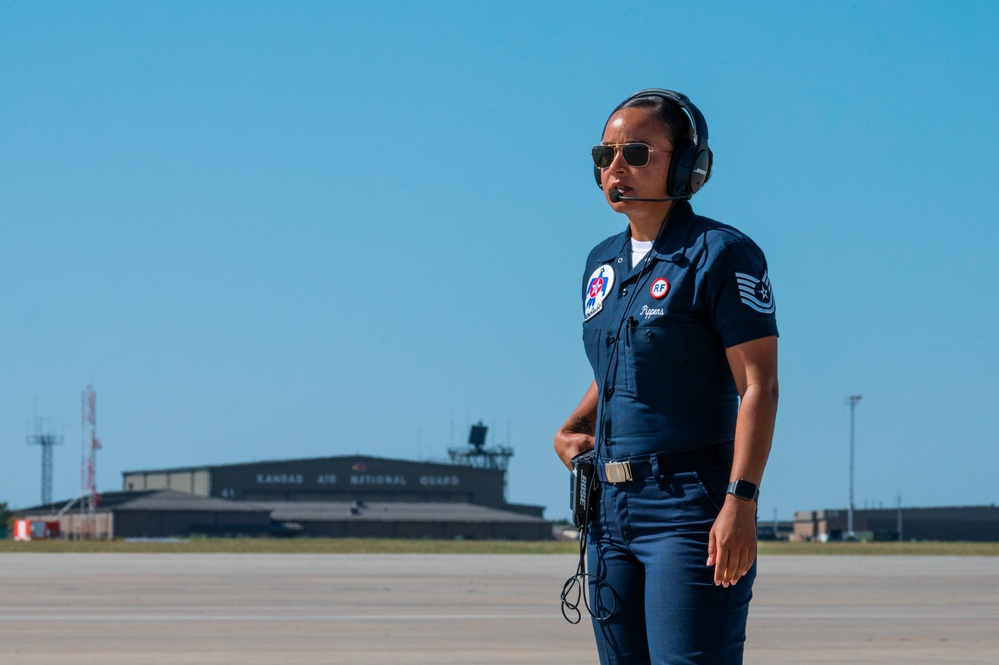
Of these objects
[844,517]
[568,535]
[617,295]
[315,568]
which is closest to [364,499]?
[568,535]

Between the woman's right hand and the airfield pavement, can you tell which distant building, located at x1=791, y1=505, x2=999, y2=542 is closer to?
the airfield pavement

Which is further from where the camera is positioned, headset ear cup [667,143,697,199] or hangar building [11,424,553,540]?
hangar building [11,424,553,540]

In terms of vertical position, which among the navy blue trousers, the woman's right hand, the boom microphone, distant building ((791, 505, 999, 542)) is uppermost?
the boom microphone

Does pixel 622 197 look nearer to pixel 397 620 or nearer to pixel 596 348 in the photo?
pixel 596 348

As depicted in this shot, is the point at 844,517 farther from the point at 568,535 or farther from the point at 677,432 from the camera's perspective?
the point at 677,432

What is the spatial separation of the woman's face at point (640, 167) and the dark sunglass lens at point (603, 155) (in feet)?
0.06

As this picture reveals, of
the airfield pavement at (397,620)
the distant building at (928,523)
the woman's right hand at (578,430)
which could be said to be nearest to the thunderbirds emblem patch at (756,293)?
the woman's right hand at (578,430)

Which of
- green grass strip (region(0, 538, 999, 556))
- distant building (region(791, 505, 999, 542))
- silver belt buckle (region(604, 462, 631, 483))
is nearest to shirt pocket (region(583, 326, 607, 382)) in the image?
silver belt buckle (region(604, 462, 631, 483))

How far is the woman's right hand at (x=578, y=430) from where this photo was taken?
4168mm

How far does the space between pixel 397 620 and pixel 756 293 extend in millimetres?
9226

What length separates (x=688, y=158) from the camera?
13.0ft

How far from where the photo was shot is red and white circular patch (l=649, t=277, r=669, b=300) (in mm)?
3760

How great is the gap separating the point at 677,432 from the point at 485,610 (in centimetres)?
1035

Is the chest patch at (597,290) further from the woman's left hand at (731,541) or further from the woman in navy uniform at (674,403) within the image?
the woman's left hand at (731,541)
